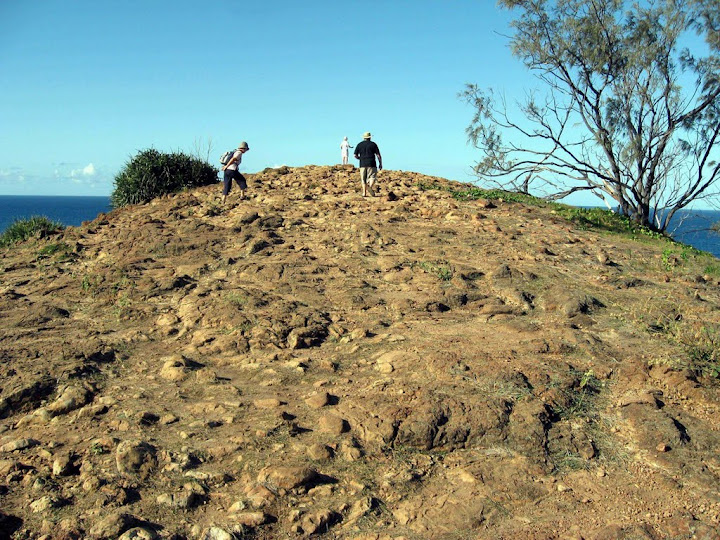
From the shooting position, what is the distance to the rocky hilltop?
12.7 feet

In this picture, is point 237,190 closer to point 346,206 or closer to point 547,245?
point 346,206

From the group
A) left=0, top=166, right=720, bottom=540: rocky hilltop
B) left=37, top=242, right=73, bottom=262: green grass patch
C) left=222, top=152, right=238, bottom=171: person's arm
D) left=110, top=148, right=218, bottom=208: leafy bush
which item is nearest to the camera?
left=0, top=166, right=720, bottom=540: rocky hilltop

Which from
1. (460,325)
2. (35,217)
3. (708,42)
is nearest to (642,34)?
(708,42)

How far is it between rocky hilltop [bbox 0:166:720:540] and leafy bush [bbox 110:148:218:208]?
377 centimetres

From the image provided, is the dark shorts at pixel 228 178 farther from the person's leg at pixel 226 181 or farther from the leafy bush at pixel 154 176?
the leafy bush at pixel 154 176

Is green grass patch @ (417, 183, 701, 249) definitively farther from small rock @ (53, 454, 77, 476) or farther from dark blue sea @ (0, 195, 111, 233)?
small rock @ (53, 454, 77, 476)

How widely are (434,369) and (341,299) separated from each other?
6.85 feet

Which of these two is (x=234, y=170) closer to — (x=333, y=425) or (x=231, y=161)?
(x=231, y=161)

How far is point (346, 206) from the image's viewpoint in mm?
11227

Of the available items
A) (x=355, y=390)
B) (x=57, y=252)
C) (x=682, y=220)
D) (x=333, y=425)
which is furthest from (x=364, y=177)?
(x=682, y=220)

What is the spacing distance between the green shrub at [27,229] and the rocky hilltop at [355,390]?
182 cm

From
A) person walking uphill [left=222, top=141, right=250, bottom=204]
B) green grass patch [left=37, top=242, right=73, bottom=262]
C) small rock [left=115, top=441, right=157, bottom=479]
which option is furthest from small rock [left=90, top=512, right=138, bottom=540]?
person walking uphill [left=222, top=141, right=250, bottom=204]

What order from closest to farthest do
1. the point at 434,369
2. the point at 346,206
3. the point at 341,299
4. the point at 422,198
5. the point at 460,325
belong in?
the point at 434,369 < the point at 460,325 < the point at 341,299 < the point at 346,206 < the point at 422,198

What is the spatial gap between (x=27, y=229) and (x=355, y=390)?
8.89 metres
